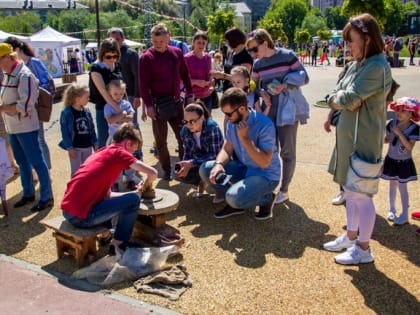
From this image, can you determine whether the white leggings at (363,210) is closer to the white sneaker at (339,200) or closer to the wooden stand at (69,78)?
the white sneaker at (339,200)

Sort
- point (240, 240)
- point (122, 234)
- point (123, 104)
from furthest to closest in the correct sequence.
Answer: point (123, 104), point (240, 240), point (122, 234)

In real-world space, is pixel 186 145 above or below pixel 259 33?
below

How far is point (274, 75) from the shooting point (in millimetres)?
4715

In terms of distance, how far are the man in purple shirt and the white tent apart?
70.9 feet

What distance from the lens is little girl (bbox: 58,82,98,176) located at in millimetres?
4770

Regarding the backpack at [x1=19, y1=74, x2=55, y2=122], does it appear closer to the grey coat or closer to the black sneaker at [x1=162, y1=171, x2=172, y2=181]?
the black sneaker at [x1=162, y1=171, x2=172, y2=181]

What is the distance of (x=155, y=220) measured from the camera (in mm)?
4066

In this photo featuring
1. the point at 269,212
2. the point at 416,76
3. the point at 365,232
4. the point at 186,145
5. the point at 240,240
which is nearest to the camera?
the point at 365,232

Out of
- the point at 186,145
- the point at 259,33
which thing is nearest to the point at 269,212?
the point at 186,145

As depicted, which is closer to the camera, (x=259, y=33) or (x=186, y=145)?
(x=259, y=33)

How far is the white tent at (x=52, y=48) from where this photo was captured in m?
25.2

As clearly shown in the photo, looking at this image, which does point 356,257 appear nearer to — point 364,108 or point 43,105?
point 364,108

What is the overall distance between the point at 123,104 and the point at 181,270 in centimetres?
256

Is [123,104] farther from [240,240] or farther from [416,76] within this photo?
[416,76]
